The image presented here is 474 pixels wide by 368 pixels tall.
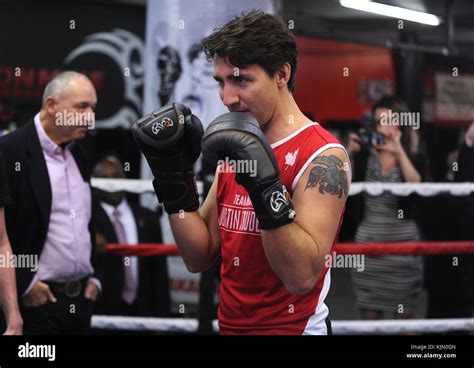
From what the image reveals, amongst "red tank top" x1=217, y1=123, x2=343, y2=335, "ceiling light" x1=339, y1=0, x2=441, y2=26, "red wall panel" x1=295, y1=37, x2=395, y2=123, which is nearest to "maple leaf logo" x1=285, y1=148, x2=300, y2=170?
"red tank top" x1=217, y1=123, x2=343, y2=335

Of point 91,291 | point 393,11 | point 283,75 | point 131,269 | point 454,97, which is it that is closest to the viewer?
point 283,75

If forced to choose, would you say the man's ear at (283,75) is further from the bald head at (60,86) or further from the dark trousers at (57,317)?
the dark trousers at (57,317)

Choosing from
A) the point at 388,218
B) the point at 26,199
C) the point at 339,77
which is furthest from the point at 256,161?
the point at 339,77

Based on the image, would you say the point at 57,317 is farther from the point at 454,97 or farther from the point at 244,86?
the point at 454,97

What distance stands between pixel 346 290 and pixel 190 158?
211 inches

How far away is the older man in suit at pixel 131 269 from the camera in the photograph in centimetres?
421

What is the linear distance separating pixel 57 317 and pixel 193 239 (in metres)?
1.12

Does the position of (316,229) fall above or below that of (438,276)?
above

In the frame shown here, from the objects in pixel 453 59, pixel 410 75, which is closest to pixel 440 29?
pixel 453 59

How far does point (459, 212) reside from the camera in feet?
16.1

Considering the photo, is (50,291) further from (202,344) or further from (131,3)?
(131,3)

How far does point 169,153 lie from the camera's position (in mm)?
2137

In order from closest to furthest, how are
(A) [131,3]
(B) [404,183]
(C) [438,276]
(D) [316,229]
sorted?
(D) [316,229], (B) [404,183], (C) [438,276], (A) [131,3]

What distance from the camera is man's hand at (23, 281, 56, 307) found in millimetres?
3061
